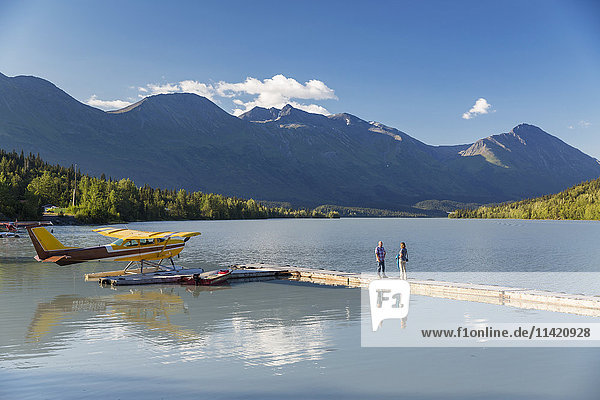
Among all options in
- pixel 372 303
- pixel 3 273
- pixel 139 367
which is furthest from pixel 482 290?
pixel 3 273

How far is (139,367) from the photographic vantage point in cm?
1499

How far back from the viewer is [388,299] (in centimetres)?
2814

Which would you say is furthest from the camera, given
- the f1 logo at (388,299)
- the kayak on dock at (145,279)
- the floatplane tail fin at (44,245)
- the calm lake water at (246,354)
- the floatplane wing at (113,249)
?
the floatplane wing at (113,249)

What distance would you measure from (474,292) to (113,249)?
2347cm

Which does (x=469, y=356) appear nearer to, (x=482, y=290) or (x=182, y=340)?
(x=182, y=340)

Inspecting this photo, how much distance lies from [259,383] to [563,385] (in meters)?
8.27

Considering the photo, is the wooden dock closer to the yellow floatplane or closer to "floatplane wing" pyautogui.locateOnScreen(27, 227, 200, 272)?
the yellow floatplane

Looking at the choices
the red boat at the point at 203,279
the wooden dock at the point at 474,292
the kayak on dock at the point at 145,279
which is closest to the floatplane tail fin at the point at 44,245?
the kayak on dock at the point at 145,279

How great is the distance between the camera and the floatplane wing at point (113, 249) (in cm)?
3378

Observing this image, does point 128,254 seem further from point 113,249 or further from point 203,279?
point 203,279

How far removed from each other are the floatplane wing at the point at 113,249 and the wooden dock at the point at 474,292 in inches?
212

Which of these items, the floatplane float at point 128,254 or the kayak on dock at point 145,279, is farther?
the floatplane float at point 128,254

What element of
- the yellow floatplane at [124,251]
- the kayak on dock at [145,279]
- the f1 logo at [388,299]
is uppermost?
the yellow floatplane at [124,251]

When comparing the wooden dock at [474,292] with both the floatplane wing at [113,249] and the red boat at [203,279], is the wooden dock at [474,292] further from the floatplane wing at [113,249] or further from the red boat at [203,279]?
the floatplane wing at [113,249]
